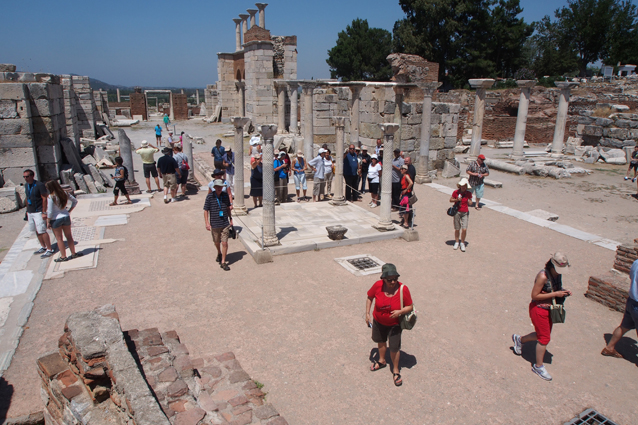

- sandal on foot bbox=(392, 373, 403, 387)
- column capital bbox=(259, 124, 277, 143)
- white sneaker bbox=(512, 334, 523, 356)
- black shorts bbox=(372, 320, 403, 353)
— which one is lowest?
sandal on foot bbox=(392, 373, 403, 387)

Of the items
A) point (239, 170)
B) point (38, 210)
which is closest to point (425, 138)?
point (239, 170)

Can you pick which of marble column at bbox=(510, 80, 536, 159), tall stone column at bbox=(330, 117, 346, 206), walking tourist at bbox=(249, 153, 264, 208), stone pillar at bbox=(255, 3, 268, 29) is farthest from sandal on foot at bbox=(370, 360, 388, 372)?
stone pillar at bbox=(255, 3, 268, 29)

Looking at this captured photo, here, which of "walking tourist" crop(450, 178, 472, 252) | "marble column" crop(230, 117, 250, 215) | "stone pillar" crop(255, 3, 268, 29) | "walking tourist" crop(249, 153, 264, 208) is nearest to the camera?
"walking tourist" crop(450, 178, 472, 252)

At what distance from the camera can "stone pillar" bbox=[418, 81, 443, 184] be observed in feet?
52.1

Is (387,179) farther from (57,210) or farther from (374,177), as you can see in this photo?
(57,210)

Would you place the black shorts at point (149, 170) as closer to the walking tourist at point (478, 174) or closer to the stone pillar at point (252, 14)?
the walking tourist at point (478, 174)

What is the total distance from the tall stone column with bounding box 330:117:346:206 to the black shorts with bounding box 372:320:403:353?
7.14 metres

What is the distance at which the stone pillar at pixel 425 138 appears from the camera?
15867 millimetres

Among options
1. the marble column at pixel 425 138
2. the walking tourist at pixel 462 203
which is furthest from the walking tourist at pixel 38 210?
the marble column at pixel 425 138

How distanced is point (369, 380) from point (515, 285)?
392 cm

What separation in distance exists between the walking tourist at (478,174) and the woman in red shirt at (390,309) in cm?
808

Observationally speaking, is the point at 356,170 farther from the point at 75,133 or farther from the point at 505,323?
the point at 75,133

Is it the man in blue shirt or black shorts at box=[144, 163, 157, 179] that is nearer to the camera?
the man in blue shirt

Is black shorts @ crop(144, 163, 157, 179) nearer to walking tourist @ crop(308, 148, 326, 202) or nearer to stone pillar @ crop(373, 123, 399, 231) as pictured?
walking tourist @ crop(308, 148, 326, 202)
